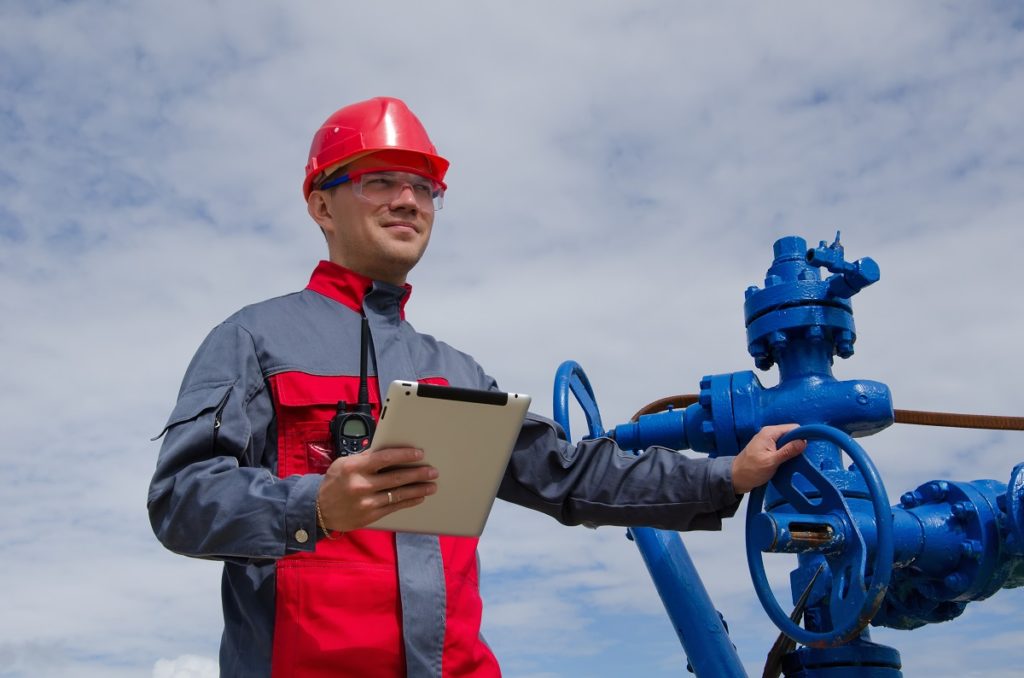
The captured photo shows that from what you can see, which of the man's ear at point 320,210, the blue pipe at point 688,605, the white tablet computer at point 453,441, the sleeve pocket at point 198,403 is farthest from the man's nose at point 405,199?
the blue pipe at point 688,605

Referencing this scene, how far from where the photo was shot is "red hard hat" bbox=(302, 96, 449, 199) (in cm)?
265

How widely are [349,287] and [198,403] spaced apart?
0.55m

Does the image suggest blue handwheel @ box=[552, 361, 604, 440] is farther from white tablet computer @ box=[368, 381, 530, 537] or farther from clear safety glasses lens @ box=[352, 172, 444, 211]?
white tablet computer @ box=[368, 381, 530, 537]

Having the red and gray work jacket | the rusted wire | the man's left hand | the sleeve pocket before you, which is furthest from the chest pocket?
the rusted wire

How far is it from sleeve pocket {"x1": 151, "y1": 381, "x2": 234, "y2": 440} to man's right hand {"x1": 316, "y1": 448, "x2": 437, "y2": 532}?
14.5 inches

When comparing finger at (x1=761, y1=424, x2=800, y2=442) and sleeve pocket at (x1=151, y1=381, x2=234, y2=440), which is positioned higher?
finger at (x1=761, y1=424, x2=800, y2=442)

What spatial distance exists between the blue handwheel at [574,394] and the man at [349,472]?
2.08 feet

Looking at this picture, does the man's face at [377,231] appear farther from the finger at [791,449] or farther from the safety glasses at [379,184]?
the finger at [791,449]

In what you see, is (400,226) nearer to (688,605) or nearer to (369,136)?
(369,136)

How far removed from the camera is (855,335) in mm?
3504

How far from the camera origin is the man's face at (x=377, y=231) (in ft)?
8.50

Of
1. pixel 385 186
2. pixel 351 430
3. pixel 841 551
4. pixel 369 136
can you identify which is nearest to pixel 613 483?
pixel 841 551

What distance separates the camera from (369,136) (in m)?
2.65

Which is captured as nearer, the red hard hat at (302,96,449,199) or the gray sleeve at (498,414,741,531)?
the gray sleeve at (498,414,741,531)
